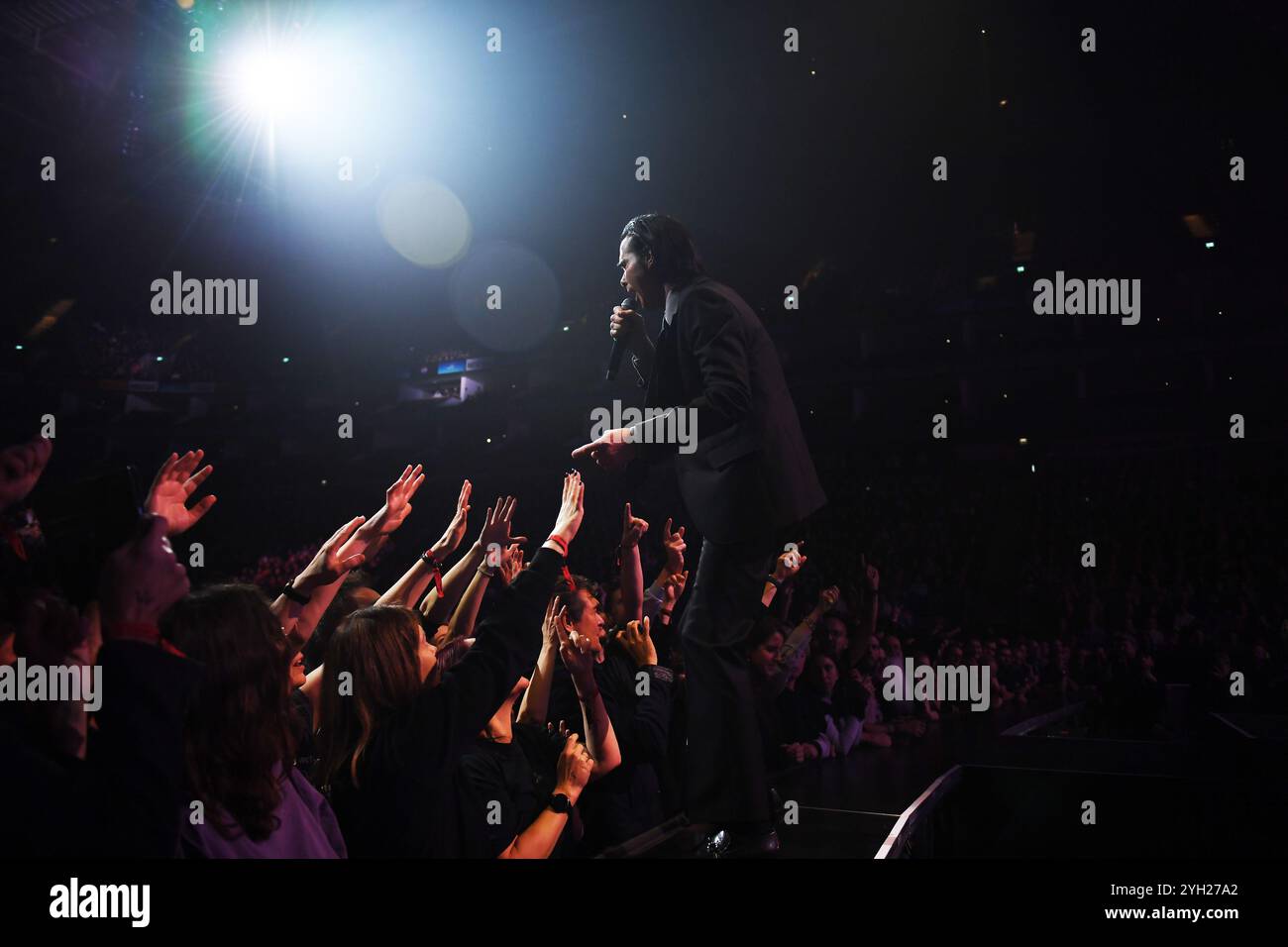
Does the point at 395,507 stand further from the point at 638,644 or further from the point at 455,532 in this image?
the point at 638,644

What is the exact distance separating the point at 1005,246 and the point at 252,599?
35.6ft

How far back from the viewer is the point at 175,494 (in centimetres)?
154

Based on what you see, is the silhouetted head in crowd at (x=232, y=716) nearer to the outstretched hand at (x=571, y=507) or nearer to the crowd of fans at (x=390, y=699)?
the crowd of fans at (x=390, y=699)

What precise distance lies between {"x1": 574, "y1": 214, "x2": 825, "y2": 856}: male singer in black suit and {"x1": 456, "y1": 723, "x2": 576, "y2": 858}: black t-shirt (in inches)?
14.3

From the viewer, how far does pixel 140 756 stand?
0.85 m

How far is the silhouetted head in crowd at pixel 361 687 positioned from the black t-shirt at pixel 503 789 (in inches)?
9.1

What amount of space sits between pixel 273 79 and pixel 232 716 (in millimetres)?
6596

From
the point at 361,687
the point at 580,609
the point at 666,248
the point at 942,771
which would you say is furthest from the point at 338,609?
the point at 942,771

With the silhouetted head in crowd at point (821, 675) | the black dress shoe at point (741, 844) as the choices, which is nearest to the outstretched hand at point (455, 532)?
the black dress shoe at point (741, 844)

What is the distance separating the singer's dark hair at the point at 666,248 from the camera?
74.2 inches

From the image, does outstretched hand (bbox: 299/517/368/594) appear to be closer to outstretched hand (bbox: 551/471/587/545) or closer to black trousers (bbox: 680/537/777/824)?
outstretched hand (bbox: 551/471/587/545)

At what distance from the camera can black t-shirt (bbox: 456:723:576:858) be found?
1.54m

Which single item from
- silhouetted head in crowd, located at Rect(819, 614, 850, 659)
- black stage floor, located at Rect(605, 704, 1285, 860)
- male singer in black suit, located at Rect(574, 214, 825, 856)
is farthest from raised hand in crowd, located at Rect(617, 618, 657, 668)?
silhouetted head in crowd, located at Rect(819, 614, 850, 659)
